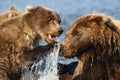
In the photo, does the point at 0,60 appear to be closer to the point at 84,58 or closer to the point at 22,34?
the point at 22,34

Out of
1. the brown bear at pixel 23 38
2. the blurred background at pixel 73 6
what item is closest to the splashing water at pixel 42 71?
the brown bear at pixel 23 38

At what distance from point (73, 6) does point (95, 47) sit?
13.3 meters

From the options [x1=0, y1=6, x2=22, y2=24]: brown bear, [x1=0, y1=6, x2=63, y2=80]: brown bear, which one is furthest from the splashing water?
[x1=0, y1=6, x2=22, y2=24]: brown bear

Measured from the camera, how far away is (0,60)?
981cm

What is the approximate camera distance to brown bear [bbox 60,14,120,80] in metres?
7.96

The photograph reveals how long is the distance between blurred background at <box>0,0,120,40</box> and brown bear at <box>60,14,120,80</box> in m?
8.59

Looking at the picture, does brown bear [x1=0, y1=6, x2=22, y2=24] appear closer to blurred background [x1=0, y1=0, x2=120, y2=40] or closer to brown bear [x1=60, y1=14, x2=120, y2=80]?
brown bear [x1=60, y1=14, x2=120, y2=80]

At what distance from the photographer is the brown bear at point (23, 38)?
9.75 metres

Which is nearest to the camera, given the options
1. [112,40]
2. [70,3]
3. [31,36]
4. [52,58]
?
[112,40]

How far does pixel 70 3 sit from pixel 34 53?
12.8 meters

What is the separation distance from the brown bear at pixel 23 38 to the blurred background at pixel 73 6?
6.81 m

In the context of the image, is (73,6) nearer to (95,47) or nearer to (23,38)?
(23,38)

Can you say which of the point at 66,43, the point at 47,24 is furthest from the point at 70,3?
the point at 66,43

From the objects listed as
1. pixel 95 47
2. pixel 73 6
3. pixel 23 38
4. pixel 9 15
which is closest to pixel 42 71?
pixel 23 38
